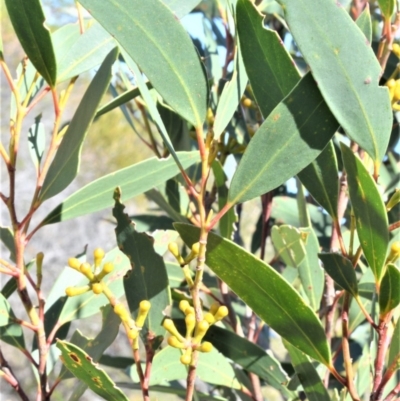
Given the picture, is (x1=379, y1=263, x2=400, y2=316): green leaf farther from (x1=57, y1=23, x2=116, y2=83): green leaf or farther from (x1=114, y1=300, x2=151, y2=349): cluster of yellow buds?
(x1=57, y1=23, x2=116, y2=83): green leaf

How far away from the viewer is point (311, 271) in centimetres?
81

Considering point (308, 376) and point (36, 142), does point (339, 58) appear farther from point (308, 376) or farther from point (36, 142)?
point (36, 142)

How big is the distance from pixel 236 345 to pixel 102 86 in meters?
0.39

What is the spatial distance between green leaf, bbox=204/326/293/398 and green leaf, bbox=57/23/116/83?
37 cm

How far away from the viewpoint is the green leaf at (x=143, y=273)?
61cm

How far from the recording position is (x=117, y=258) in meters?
0.78

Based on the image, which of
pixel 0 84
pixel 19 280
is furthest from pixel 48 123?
pixel 19 280

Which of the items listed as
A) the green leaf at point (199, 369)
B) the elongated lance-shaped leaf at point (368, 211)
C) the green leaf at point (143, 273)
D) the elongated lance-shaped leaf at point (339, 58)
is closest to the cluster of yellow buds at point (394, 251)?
the elongated lance-shaped leaf at point (368, 211)

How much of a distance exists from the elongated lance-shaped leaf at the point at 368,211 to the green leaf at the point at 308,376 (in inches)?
6.5

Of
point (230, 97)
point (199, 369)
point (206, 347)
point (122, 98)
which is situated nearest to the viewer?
point (206, 347)

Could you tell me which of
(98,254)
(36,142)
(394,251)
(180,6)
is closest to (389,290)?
(394,251)

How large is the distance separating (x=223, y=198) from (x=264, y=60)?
292 millimetres

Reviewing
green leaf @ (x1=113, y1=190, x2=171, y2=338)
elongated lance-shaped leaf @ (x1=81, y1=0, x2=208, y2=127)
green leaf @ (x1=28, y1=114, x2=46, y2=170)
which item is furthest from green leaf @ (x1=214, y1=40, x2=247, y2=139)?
green leaf @ (x1=28, y1=114, x2=46, y2=170)

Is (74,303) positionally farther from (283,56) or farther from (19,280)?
(283,56)
